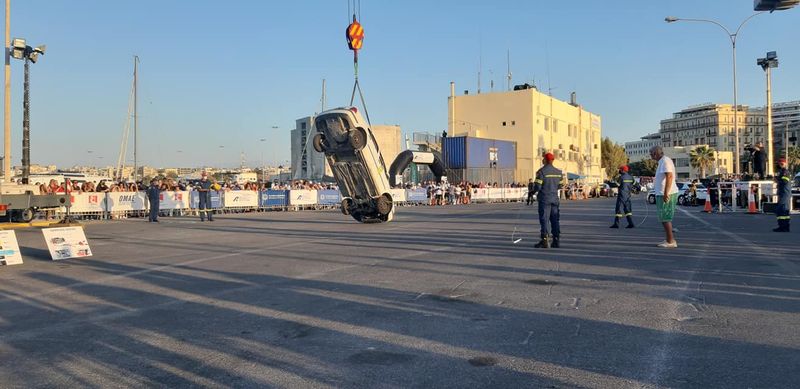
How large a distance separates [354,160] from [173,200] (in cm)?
1373

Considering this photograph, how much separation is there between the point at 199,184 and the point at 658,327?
67.8 ft

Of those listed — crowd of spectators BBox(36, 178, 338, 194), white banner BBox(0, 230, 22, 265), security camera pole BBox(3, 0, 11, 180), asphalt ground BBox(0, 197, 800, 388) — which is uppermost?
security camera pole BBox(3, 0, 11, 180)

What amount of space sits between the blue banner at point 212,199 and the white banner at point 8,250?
59.6ft

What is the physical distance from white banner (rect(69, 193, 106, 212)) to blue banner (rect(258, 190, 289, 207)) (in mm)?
8113

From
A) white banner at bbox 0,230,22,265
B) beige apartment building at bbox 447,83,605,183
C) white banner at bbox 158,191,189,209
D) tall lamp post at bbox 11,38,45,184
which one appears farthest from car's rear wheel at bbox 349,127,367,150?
beige apartment building at bbox 447,83,605,183

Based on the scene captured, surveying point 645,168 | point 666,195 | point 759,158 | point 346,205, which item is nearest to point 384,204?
point 346,205

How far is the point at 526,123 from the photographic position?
68750mm

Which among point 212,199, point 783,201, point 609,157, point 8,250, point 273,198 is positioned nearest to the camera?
point 8,250

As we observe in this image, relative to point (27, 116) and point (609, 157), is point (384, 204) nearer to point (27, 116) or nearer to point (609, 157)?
point (27, 116)

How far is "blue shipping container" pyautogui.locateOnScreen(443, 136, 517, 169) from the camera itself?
5422 centimetres

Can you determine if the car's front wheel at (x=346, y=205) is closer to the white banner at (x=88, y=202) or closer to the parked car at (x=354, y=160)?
the parked car at (x=354, y=160)

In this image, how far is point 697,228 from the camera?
16734mm

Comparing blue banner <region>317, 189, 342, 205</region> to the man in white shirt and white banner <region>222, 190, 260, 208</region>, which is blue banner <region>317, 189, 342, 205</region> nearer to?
white banner <region>222, 190, 260, 208</region>

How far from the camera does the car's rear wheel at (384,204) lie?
18.9 m
